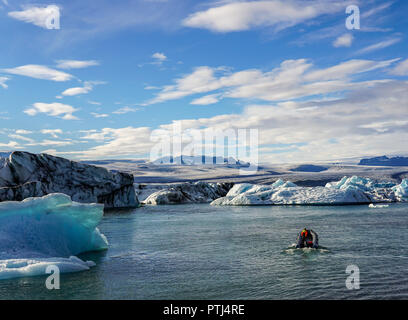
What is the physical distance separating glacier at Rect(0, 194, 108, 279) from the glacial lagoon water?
659mm

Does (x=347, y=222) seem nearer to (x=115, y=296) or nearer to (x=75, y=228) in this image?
(x=75, y=228)

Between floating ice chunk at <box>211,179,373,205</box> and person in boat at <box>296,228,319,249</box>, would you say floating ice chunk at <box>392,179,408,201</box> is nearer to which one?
floating ice chunk at <box>211,179,373,205</box>

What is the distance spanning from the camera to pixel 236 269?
14.4m

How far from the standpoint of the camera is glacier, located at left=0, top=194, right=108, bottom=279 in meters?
13.5

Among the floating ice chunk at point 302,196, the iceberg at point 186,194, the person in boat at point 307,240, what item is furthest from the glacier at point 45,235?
the iceberg at point 186,194

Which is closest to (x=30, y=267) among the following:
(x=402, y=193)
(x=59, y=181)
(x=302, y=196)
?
(x=59, y=181)

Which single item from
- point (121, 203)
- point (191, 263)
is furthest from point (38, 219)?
point (121, 203)

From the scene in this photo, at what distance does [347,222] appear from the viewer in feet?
94.1

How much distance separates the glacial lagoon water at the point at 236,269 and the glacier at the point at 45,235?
659 millimetres

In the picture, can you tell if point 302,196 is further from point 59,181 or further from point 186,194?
point 59,181

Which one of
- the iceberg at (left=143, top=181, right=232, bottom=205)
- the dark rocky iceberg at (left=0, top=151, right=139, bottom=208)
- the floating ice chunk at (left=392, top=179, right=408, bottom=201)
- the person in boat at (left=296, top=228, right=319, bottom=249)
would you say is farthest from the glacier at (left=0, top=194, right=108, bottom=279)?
the floating ice chunk at (left=392, top=179, right=408, bottom=201)

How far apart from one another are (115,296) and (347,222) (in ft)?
71.9

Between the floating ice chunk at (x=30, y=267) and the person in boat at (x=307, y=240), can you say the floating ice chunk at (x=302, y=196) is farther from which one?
the floating ice chunk at (x=30, y=267)

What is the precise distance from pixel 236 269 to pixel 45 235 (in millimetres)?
7930
